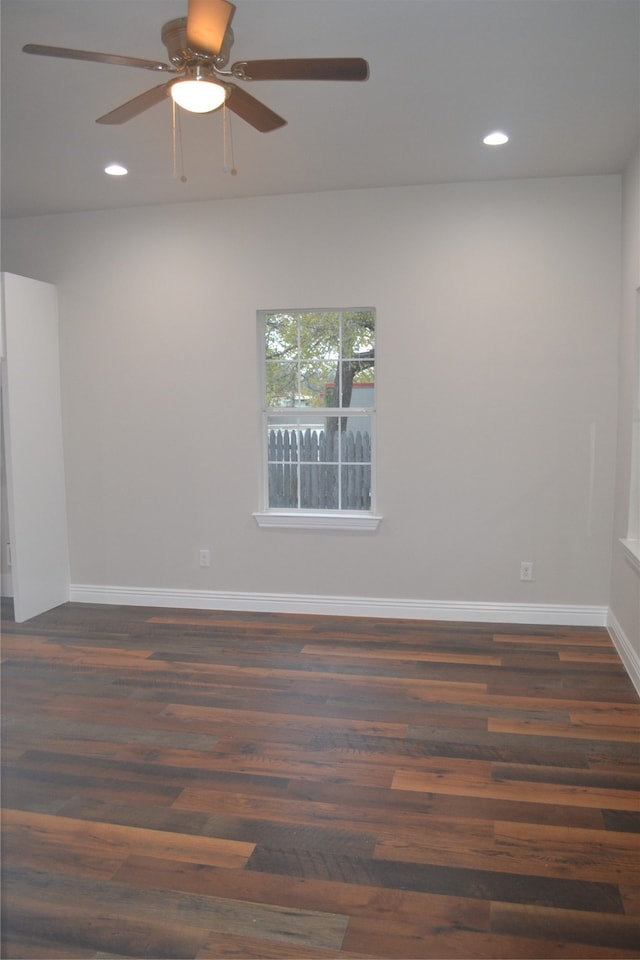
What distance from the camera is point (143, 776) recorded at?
2.84 metres

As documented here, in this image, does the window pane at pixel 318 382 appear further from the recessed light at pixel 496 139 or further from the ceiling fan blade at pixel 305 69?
the ceiling fan blade at pixel 305 69

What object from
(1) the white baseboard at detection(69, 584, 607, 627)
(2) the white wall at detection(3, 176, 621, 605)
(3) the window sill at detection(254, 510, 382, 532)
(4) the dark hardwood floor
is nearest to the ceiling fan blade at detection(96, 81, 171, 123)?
(2) the white wall at detection(3, 176, 621, 605)

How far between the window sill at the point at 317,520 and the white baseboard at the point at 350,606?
0.50 metres

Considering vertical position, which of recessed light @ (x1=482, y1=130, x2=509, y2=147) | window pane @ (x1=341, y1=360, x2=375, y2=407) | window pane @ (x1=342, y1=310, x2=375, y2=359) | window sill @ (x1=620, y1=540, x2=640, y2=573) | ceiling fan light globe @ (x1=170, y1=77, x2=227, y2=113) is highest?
recessed light @ (x1=482, y1=130, x2=509, y2=147)

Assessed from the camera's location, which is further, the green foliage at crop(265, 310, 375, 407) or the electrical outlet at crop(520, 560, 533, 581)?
the green foliage at crop(265, 310, 375, 407)

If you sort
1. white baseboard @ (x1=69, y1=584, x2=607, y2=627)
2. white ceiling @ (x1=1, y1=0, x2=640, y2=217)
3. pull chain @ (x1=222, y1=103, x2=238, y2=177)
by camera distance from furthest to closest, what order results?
white baseboard @ (x1=69, y1=584, x2=607, y2=627)
pull chain @ (x1=222, y1=103, x2=238, y2=177)
white ceiling @ (x1=1, y1=0, x2=640, y2=217)

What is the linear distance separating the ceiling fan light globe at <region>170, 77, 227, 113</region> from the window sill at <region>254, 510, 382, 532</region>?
2881mm

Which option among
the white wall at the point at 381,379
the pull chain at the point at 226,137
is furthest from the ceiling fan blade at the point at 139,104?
the white wall at the point at 381,379

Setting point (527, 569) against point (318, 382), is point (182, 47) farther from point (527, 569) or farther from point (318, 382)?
point (527, 569)

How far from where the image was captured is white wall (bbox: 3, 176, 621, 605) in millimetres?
4488

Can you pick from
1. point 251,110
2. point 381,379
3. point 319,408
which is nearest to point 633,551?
point 381,379

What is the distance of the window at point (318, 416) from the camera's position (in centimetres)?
487

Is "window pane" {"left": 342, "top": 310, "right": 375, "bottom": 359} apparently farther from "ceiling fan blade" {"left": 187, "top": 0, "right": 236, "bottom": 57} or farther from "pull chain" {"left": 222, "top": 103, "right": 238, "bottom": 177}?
"ceiling fan blade" {"left": 187, "top": 0, "right": 236, "bottom": 57}

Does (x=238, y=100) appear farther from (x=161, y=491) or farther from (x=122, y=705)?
(x=161, y=491)
